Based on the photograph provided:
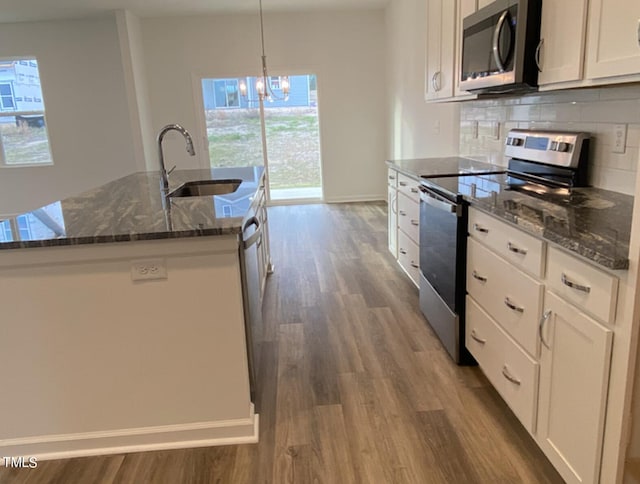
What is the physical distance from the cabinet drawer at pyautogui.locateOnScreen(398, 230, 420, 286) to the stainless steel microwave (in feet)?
3.84

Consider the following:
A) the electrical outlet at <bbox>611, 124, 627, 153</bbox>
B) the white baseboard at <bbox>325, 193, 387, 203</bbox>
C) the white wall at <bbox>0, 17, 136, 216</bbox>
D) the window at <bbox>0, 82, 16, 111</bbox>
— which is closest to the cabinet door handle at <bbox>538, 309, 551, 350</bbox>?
the electrical outlet at <bbox>611, 124, 627, 153</bbox>

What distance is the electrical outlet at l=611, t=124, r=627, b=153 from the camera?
1.98 metres

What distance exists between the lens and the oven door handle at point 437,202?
232 centimetres

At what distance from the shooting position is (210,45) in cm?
659

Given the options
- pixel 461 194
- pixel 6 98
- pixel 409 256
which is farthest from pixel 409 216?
pixel 6 98

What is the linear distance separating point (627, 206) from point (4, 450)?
2.61 metres

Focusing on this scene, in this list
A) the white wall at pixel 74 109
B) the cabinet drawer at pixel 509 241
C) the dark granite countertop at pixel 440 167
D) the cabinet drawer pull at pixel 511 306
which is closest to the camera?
the cabinet drawer at pixel 509 241

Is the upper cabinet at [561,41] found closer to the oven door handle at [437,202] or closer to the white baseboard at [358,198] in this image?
the oven door handle at [437,202]

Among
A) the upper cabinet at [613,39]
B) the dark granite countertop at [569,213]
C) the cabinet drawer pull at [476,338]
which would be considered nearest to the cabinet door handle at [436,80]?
the dark granite countertop at [569,213]

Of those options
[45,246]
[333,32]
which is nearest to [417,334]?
[45,246]

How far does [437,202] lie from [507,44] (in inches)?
31.9

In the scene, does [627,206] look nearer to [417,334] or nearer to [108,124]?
[417,334]

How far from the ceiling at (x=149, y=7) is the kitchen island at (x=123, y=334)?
15.3ft

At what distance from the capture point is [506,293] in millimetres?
1878
